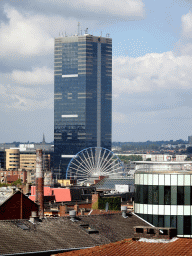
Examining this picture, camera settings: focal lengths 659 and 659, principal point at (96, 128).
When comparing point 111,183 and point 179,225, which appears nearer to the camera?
point 179,225

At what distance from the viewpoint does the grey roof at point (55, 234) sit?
50.0 meters

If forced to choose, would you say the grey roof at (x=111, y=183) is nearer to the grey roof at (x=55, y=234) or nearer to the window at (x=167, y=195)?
the window at (x=167, y=195)

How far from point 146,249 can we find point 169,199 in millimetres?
29377

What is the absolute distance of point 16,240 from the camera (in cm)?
5047

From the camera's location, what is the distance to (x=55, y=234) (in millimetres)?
54031

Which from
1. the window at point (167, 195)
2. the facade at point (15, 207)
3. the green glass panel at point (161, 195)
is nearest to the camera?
the window at point (167, 195)

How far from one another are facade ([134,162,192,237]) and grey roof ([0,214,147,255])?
3326 mm

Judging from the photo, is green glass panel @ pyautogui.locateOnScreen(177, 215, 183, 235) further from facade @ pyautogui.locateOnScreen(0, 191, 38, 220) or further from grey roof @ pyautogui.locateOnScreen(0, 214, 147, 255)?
facade @ pyautogui.locateOnScreen(0, 191, 38, 220)

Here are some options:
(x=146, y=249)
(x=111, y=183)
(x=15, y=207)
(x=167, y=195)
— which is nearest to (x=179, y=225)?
(x=167, y=195)

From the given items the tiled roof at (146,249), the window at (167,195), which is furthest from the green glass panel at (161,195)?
the tiled roof at (146,249)

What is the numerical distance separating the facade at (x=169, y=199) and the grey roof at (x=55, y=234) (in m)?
3.33

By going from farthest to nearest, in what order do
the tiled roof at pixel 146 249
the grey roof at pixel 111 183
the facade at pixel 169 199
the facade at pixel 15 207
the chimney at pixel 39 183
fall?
the grey roof at pixel 111 183 < the chimney at pixel 39 183 < the facade at pixel 15 207 < the facade at pixel 169 199 < the tiled roof at pixel 146 249

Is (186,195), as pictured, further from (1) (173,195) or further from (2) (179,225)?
(2) (179,225)

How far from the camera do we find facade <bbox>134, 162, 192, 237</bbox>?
63.7 meters
